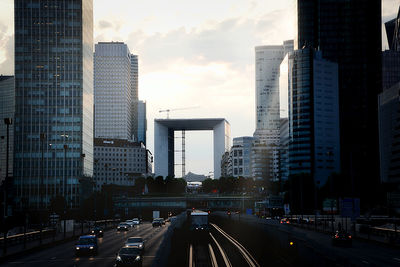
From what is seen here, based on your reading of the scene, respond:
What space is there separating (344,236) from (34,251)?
116ft

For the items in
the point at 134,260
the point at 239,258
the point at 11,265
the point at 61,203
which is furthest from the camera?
Answer: the point at 61,203

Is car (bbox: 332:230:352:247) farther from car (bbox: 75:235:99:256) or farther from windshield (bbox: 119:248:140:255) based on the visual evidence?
windshield (bbox: 119:248:140:255)

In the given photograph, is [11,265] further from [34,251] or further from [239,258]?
[239,258]

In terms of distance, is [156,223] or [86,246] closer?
[86,246]

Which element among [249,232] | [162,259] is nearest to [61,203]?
[249,232]

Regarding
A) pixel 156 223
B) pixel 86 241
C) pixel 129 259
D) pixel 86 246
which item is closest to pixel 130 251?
pixel 129 259

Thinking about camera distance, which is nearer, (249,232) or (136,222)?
(249,232)

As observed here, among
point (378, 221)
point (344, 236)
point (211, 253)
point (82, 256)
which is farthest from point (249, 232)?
point (82, 256)

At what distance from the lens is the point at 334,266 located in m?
37.9

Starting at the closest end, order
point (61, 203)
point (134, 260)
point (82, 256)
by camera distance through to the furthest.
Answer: point (134, 260) < point (82, 256) < point (61, 203)

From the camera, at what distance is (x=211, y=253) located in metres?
57.9

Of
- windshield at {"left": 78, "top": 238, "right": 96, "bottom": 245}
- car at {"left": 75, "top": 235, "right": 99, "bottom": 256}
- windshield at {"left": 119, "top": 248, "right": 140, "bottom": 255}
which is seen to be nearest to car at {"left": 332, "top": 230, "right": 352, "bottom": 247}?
car at {"left": 75, "top": 235, "right": 99, "bottom": 256}

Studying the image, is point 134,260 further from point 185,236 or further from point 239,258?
point 185,236

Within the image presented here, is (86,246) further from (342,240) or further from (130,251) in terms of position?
(342,240)
